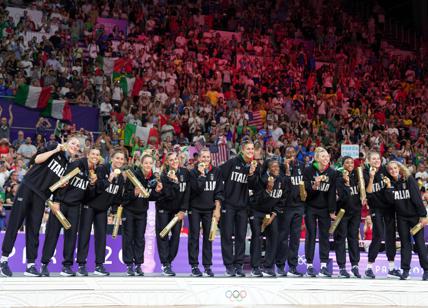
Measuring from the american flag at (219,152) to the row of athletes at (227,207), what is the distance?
7.23 m

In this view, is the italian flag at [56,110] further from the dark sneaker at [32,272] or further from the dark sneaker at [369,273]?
the dark sneaker at [369,273]

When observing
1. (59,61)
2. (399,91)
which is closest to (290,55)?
(399,91)

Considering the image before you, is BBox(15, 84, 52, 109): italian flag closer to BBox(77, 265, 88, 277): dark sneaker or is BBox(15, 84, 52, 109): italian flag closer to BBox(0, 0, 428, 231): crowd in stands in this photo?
BBox(0, 0, 428, 231): crowd in stands

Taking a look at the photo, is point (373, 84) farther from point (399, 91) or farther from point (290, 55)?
point (290, 55)

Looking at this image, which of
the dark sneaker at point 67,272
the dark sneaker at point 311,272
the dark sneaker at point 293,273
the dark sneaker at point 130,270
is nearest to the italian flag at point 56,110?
the dark sneaker at point 130,270

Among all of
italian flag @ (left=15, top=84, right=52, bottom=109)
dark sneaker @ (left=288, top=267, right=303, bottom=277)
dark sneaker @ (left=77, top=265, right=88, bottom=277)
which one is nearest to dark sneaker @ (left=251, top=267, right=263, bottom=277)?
dark sneaker @ (left=288, top=267, right=303, bottom=277)

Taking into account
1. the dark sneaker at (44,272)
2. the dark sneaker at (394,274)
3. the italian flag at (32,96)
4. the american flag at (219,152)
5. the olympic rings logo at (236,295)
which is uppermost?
the italian flag at (32,96)

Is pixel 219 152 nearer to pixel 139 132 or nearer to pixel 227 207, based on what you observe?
pixel 139 132

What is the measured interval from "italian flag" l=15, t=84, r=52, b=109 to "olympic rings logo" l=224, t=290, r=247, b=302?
36.0 feet

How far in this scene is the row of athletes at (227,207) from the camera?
11.6 metres

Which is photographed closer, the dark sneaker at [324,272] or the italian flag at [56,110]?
the dark sneaker at [324,272]

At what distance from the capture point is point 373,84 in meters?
28.3

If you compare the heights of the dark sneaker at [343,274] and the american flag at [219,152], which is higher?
the american flag at [219,152]

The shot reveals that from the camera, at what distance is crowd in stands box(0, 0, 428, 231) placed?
846 inches
